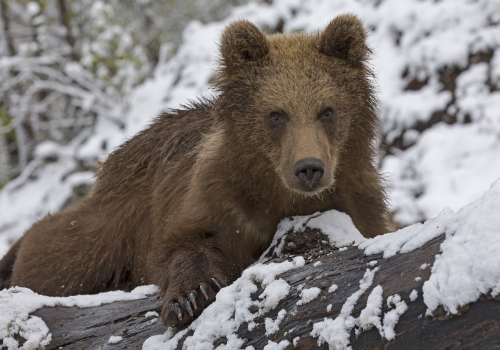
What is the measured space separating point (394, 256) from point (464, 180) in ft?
16.1

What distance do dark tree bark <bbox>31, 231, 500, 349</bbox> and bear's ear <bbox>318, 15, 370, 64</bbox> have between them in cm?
123

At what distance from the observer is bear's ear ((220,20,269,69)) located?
363 cm

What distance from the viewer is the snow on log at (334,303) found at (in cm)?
194

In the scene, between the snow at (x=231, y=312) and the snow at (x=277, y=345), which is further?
the snow at (x=231, y=312)

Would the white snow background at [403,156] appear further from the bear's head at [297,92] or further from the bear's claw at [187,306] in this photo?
the bear's head at [297,92]

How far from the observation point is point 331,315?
2320mm

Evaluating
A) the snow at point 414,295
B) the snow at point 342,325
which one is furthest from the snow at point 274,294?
→ the snow at point 414,295

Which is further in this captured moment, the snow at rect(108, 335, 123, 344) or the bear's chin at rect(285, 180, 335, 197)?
the bear's chin at rect(285, 180, 335, 197)

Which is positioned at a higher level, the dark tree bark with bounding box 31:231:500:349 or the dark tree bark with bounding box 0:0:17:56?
the dark tree bark with bounding box 0:0:17:56

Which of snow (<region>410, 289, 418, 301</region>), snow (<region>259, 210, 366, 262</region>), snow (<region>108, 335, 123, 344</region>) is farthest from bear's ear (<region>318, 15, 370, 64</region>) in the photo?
snow (<region>108, 335, 123, 344</region>)

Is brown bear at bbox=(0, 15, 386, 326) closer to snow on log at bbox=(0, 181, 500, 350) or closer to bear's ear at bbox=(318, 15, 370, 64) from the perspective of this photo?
bear's ear at bbox=(318, 15, 370, 64)

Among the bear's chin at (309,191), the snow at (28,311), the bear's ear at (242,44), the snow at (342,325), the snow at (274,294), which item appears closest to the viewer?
the snow at (342,325)

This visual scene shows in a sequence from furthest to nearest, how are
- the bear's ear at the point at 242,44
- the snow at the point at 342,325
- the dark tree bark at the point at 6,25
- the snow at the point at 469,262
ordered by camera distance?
the dark tree bark at the point at 6,25, the bear's ear at the point at 242,44, the snow at the point at 342,325, the snow at the point at 469,262

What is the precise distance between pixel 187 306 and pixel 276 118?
1.31 m
